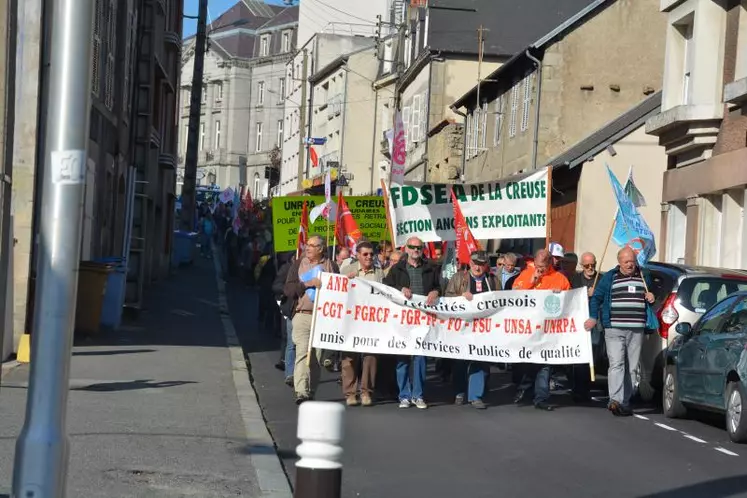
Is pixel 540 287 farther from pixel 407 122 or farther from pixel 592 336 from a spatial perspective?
pixel 407 122

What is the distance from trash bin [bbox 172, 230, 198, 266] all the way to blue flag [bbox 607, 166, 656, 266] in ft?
88.5

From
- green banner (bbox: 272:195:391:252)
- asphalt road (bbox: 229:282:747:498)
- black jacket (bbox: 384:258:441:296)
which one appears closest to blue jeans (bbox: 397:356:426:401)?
asphalt road (bbox: 229:282:747:498)

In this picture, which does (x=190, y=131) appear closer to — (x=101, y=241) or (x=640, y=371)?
(x=101, y=241)

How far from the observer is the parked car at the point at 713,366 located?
12.1m

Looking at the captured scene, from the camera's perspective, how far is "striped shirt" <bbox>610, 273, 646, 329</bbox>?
46.6 ft

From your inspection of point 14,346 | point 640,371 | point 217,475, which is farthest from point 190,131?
point 217,475

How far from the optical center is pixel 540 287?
14828mm

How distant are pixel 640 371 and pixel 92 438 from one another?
7.12 meters

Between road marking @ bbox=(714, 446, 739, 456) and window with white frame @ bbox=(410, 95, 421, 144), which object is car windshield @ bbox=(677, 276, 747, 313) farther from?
window with white frame @ bbox=(410, 95, 421, 144)

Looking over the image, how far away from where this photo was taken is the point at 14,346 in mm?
17078

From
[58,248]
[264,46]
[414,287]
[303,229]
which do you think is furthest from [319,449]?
[264,46]

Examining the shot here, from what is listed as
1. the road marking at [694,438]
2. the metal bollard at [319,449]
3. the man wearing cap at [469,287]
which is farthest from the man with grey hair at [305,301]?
the metal bollard at [319,449]

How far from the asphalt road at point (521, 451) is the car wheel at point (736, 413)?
17 centimetres

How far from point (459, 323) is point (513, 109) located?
25114mm
